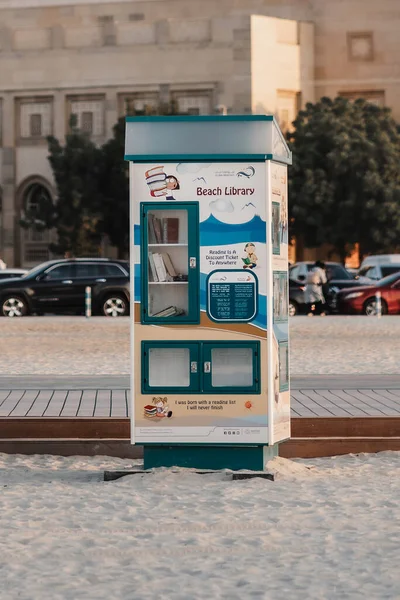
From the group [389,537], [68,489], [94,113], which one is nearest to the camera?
[389,537]

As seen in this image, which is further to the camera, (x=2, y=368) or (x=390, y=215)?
(x=390, y=215)

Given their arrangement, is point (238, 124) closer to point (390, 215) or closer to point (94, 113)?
point (390, 215)

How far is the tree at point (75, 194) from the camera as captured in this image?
70250 millimetres

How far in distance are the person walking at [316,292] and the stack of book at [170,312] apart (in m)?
29.7

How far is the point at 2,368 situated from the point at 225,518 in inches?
458

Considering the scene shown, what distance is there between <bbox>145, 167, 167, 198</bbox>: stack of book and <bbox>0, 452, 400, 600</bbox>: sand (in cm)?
191

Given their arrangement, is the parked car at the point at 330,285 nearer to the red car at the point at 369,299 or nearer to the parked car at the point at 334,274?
the parked car at the point at 334,274

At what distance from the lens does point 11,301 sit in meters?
40.7

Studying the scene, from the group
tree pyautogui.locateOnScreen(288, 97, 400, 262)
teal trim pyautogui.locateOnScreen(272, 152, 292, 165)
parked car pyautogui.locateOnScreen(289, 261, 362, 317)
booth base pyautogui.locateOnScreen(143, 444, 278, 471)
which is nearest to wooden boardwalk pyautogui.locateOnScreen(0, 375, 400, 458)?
booth base pyautogui.locateOnScreen(143, 444, 278, 471)

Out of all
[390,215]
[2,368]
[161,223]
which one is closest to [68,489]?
[161,223]

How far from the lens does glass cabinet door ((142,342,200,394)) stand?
10688 mm

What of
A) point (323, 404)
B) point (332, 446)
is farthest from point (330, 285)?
point (332, 446)

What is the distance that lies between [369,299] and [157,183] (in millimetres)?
30695

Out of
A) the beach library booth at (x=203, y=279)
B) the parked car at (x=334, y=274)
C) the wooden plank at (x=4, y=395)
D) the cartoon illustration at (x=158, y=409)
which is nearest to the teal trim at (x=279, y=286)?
the beach library booth at (x=203, y=279)
